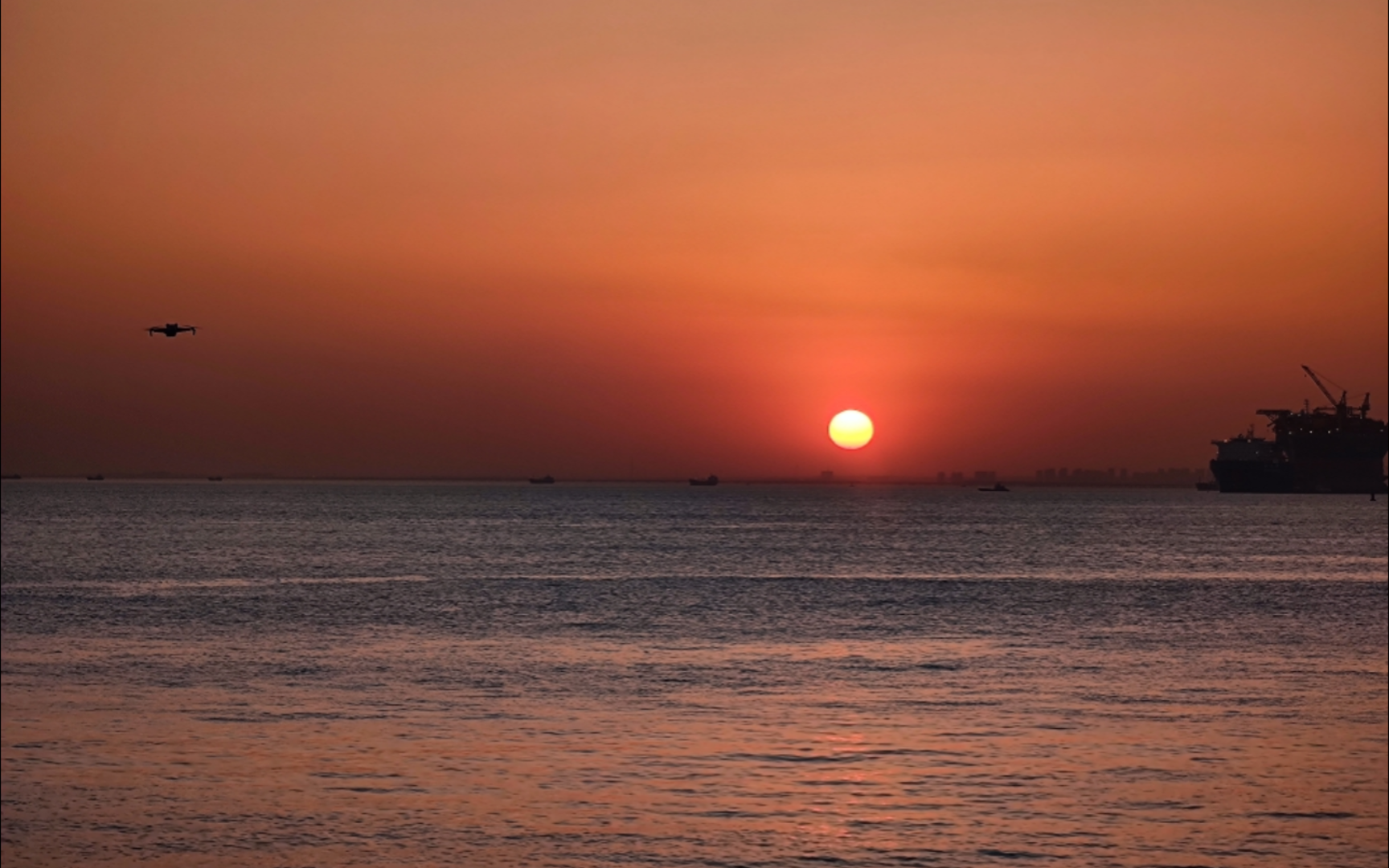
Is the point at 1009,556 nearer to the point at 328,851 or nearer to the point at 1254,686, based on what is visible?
the point at 1254,686

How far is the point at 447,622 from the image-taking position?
86.2 meters

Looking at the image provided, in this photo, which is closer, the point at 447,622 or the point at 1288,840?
the point at 1288,840

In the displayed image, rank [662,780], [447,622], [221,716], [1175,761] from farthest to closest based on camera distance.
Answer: [447,622] → [221,716] → [1175,761] → [662,780]

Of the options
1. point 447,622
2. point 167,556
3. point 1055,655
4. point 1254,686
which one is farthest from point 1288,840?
point 167,556

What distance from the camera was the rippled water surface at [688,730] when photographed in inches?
1368

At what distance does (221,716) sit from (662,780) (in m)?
17.7

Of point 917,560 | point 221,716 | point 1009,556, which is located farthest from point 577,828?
point 1009,556

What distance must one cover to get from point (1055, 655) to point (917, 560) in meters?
82.7

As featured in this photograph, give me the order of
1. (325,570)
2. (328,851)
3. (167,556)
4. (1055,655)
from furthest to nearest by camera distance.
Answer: (167,556) → (325,570) → (1055,655) → (328,851)

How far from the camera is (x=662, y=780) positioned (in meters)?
40.3

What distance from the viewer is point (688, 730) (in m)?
47.8

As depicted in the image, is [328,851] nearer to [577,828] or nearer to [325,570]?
[577,828]

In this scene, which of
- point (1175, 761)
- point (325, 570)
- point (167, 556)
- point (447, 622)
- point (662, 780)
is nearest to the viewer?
point (662, 780)

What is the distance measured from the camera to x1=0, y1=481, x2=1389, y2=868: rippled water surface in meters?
34.8
